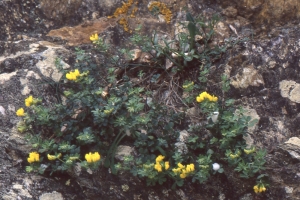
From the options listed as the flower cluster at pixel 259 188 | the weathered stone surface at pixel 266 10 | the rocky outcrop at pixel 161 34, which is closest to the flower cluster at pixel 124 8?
the rocky outcrop at pixel 161 34

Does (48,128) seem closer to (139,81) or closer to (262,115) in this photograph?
(139,81)

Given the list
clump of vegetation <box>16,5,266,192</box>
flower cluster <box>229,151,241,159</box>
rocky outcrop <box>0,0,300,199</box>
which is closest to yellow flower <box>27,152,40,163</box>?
clump of vegetation <box>16,5,266,192</box>

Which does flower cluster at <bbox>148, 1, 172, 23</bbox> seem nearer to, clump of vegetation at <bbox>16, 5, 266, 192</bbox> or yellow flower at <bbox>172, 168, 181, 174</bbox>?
clump of vegetation at <bbox>16, 5, 266, 192</bbox>

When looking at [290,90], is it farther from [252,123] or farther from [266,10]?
[266,10]

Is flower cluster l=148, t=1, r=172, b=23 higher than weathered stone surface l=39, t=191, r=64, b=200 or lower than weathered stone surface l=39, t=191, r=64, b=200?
higher

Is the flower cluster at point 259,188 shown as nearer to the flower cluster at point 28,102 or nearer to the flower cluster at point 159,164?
the flower cluster at point 159,164

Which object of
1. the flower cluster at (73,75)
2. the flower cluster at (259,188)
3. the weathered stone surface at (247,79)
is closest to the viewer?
the flower cluster at (259,188)

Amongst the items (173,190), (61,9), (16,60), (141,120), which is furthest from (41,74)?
(173,190)

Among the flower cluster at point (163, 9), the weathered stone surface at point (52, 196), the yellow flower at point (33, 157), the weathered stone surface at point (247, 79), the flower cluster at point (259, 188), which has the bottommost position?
the weathered stone surface at point (52, 196)
